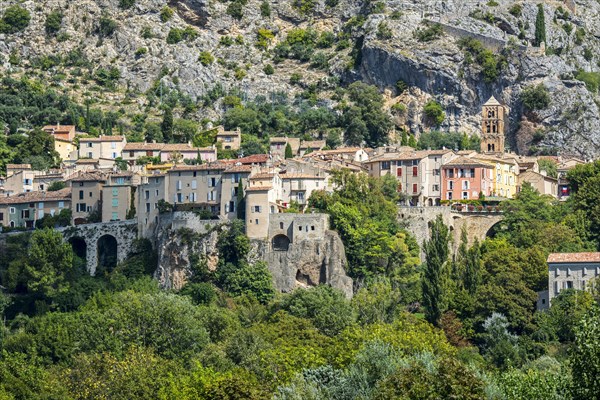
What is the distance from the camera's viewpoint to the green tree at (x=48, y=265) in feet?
327

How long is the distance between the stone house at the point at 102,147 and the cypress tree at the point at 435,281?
1482 inches

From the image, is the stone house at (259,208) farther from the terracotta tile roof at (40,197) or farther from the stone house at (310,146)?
the stone house at (310,146)

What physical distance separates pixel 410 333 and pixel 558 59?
215 ft

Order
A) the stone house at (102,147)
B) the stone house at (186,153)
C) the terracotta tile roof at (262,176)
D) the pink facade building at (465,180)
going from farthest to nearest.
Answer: the stone house at (102,147)
the stone house at (186,153)
the pink facade building at (465,180)
the terracotta tile roof at (262,176)

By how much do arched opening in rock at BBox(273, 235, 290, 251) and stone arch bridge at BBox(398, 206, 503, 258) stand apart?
915 cm

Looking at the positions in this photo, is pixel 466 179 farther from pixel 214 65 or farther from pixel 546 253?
pixel 214 65

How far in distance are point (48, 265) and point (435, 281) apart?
85.9 feet

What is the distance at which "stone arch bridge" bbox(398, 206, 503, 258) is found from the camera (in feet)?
339

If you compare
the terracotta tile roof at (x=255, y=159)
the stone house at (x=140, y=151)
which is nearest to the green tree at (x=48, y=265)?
the terracotta tile roof at (x=255, y=159)

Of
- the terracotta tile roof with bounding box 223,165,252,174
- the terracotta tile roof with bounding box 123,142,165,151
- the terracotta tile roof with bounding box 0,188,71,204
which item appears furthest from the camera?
the terracotta tile roof with bounding box 123,142,165,151

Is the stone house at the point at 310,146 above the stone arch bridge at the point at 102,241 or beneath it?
above

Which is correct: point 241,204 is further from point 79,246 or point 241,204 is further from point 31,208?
point 31,208

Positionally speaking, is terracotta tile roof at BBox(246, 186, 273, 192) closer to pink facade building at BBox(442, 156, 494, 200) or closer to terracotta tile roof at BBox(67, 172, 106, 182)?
terracotta tile roof at BBox(67, 172, 106, 182)

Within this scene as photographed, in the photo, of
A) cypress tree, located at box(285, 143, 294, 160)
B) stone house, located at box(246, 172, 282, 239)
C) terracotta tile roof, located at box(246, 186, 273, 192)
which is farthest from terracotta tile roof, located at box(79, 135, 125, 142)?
terracotta tile roof, located at box(246, 186, 273, 192)
